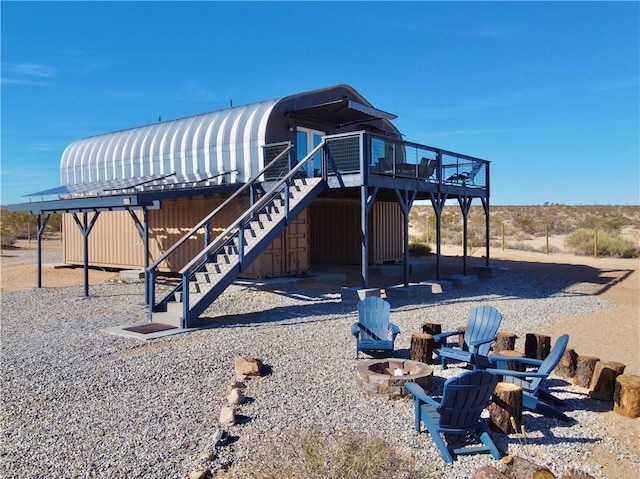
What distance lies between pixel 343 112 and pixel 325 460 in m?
13.2

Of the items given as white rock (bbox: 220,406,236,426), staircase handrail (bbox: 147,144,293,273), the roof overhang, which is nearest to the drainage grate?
staircase handrail (bbox: 147,144,293,273)

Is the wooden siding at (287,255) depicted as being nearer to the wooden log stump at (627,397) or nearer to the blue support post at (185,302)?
the blue support post at (185,302)

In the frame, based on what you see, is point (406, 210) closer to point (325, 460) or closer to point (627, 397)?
point (627, 397)

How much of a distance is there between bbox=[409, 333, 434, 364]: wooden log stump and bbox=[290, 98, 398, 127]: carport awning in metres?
8.71

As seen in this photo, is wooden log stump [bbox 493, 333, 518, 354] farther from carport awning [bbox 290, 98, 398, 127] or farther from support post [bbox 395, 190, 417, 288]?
carport awning [bbox 290, 98, 398, 127]

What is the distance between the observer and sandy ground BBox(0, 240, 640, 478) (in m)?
5.42

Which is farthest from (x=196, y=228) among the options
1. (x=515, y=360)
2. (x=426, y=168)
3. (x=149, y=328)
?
(x=426, y=168)

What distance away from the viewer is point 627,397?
5.73m

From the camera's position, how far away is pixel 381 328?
813 cm

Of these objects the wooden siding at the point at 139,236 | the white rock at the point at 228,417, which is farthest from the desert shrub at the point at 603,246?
the white rock at the point at 228,417

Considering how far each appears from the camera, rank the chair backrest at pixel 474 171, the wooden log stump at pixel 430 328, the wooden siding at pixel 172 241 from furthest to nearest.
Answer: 1. the chair backrest at pixel 474 171
2. the wooden siding at pixel 172 241
3. the wooden log stump at pixel 430 328

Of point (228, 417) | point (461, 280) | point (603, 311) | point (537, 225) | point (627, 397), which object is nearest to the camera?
point (228, 417)

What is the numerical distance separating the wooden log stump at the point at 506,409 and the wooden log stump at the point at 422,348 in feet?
7.22

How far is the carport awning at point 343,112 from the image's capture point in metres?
15.0
